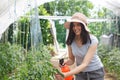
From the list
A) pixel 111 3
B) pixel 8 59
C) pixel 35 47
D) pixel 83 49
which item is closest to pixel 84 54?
pixel 83 49

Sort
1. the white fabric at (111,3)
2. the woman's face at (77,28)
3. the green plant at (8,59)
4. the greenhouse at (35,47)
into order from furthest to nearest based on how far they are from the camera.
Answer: the white fabric at (111,3)
the green plant at (8,59)
the greenhouse at (35,47)
the woman's face at (77,28)

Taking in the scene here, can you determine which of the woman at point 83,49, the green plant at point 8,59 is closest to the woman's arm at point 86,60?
the woman at point 83,49

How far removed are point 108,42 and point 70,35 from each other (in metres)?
6.61

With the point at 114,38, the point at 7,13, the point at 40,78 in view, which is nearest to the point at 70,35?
the point at 40,78

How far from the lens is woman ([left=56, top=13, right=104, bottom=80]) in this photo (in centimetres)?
243

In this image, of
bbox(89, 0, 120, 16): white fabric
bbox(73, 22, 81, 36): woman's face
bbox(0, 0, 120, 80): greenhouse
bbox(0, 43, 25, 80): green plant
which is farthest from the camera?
bbox(89, 0, 120, 16): white fabric

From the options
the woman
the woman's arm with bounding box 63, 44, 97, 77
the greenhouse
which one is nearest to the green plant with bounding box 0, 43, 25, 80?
the greenhouse

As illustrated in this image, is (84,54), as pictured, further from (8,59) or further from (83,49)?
(8,59)

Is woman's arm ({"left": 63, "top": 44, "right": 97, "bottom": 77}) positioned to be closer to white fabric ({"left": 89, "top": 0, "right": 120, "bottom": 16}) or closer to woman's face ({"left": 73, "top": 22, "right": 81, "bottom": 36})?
woman's face ({"left": 73, "top": 22, "right": 81, "bottom": 36})

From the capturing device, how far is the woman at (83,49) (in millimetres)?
2430

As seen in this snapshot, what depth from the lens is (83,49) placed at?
8.26 feet

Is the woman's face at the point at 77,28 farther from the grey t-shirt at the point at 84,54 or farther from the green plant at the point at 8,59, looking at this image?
the green plant at the point at 8,59

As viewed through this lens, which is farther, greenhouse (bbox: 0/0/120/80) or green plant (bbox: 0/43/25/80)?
green plant (bbox: 0/43/25/80)

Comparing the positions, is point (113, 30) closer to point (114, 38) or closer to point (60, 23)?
point (114, 38)
